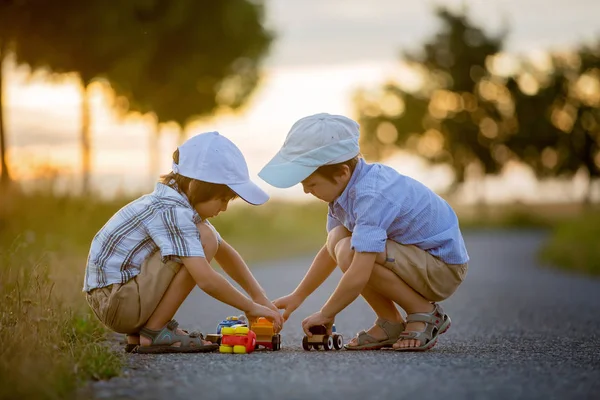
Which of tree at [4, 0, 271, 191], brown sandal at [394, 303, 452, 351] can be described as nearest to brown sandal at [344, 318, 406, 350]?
brown sandal at [394, 303, 452, 351]

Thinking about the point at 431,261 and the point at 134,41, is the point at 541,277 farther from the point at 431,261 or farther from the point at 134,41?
the point at 134,41

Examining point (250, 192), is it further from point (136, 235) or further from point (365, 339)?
point (365, 339)

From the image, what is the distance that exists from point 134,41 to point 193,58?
153 inches

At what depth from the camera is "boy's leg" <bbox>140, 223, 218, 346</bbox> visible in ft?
14.5

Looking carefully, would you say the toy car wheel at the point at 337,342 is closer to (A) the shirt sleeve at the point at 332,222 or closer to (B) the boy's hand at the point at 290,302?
(B) the boy's hand at the point at 290,302

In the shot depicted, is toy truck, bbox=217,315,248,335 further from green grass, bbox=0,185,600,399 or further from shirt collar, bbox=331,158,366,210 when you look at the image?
shirt collar, bbox=331,158,366,210

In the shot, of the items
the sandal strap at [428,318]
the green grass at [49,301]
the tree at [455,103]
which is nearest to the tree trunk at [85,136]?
the green grass at [49,301]

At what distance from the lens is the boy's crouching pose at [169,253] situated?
14.4ft

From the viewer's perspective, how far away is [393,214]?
450 centimetres

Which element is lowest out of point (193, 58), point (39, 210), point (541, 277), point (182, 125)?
point (541, 277)

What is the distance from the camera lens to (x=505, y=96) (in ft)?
124

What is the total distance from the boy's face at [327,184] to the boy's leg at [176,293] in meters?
0.59

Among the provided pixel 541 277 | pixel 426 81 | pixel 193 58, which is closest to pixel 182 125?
pixel 193 58

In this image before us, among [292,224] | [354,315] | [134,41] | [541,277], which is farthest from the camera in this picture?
[292,224]
